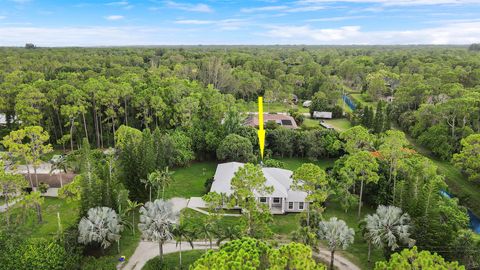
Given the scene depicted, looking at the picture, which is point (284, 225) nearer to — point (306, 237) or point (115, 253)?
point (306, 237)

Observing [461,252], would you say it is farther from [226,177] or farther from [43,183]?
[43,183]

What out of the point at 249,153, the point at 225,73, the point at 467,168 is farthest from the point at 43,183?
the point at 225,73

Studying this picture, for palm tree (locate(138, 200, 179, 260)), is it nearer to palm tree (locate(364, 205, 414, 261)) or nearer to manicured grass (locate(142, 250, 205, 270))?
manicured grass (locate(142, 250, 205, 270))

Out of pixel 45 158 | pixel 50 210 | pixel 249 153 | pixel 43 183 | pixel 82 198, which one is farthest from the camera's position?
pixel 45 158

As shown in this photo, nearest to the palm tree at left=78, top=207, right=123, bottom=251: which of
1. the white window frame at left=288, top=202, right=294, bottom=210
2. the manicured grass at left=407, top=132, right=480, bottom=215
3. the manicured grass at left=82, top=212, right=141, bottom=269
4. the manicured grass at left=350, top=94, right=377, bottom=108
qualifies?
the manicured grass at left=82, top=212, right=141, bottom=269

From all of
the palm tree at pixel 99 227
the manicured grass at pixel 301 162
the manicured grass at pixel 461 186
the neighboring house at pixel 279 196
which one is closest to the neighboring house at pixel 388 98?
the manicured grass at pixel 461 186

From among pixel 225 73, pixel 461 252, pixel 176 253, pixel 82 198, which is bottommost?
pixel 176 253

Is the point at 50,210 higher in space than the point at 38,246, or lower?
lower
